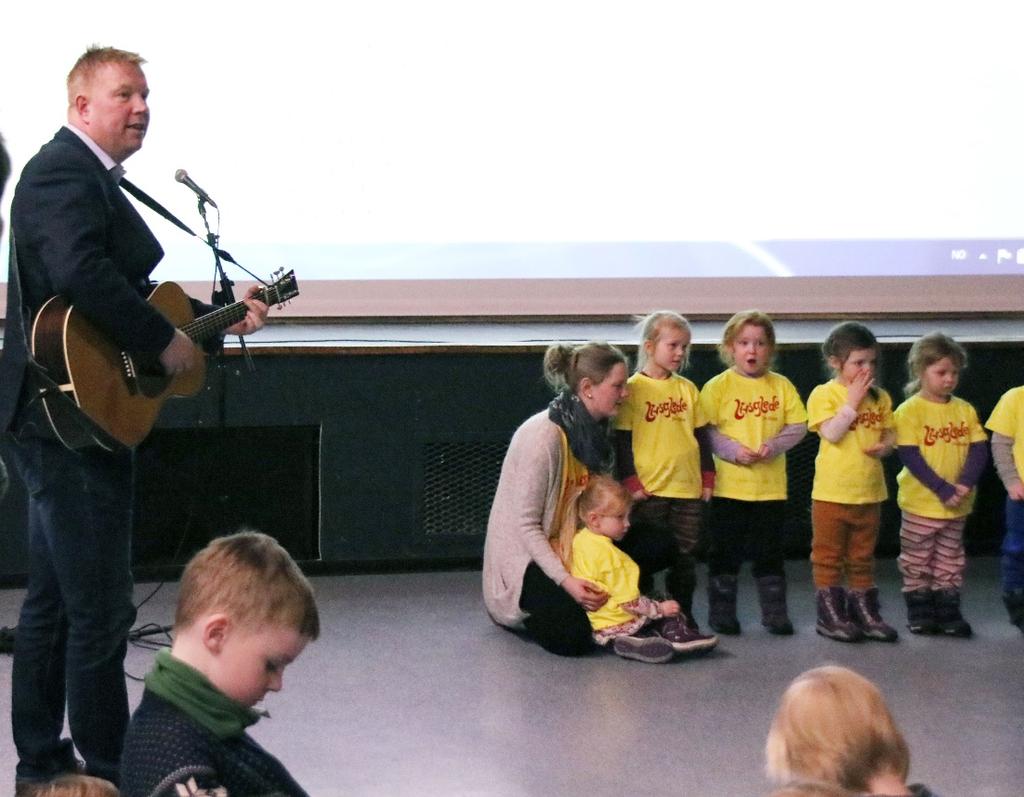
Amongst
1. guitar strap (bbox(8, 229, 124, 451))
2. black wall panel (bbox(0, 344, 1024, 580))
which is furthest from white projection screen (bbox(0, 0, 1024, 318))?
guitar strap (bbox(8, 229, 124, 451))

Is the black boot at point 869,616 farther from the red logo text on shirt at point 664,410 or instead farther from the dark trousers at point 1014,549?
the red logo text on shirt at point 664,410

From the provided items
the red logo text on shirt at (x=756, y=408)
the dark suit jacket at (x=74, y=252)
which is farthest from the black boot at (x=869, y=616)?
the dark suit jacket at (x=74, y=252)

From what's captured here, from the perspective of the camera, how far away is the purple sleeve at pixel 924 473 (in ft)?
14.7

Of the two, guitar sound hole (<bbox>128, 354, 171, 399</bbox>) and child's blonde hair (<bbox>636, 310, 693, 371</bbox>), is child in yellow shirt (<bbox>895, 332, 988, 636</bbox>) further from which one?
guitar sound hole (<bbox>128, 354, 171, 399</bbox>)

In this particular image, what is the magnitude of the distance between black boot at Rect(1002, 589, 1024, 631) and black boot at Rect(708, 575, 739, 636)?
0.84 meters

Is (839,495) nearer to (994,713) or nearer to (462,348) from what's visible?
(994,713)

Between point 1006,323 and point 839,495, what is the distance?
Result: 1624 millimetres

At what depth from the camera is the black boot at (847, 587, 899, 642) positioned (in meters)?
4.45

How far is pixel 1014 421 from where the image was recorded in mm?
4582

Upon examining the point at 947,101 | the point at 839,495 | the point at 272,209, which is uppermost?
the point at 947,101

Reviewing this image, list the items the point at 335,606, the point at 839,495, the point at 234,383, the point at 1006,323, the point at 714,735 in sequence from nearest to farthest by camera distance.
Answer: the point at 714,735, the point at 839,495, the point at 335,606, the point at 234,383, the point at 1006,323

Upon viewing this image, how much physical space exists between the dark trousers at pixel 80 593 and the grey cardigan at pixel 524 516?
1.67m

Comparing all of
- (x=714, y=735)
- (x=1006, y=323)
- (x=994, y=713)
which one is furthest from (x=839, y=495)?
(x=1006, y=323)

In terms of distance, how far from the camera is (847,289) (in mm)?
5449
